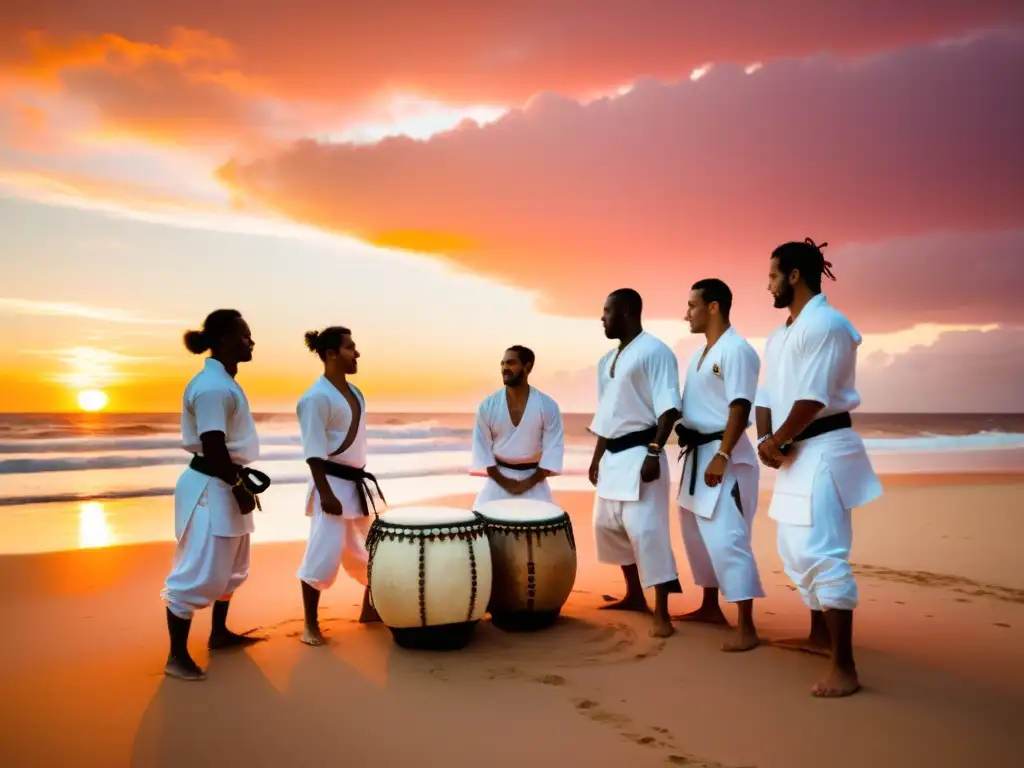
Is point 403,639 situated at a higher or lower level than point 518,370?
lower

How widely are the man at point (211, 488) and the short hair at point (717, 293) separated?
277cm

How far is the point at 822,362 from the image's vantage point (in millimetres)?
3973

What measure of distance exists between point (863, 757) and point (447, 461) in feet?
51.3

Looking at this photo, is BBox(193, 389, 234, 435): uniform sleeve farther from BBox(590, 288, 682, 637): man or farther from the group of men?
BBox(590, 288, 682, 637): man

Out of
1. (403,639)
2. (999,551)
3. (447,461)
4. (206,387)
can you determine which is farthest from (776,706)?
(447,461)

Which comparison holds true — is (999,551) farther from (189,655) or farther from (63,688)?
(63,688)

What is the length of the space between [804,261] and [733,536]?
164 cm

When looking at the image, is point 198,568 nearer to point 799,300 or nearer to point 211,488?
point 211,488

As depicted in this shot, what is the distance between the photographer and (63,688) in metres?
4.16

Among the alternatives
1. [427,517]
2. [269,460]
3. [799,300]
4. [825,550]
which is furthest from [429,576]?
[269,460]

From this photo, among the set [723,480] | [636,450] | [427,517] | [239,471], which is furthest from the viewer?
[636,450]

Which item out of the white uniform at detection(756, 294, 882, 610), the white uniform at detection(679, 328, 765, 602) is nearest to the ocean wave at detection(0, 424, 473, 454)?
the white uniform at detection(679, 328, 765, 602)

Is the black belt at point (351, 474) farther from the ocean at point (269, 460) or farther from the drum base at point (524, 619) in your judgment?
the ocean at point (269, 460)

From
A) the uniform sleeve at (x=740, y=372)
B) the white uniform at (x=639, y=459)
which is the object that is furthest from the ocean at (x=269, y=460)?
the uniform sleeve at (x=740, y=372)
